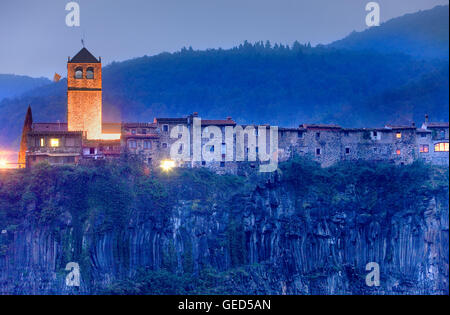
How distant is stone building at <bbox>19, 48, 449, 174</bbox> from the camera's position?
168 feet

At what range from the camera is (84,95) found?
2174 inches

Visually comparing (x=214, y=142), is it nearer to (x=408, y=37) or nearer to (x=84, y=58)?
(x=84, y=58)

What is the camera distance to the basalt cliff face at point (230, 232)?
153 ft

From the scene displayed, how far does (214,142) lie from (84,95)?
409 inches

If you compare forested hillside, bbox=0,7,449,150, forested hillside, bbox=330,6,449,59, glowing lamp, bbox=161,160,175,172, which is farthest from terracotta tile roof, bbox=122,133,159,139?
forested hillside, bbox=330,6,449,59

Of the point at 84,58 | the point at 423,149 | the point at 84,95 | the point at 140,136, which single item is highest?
the point at 84,58

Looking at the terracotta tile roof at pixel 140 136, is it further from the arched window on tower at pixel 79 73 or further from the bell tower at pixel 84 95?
the arched window on tower at pixel 79 73

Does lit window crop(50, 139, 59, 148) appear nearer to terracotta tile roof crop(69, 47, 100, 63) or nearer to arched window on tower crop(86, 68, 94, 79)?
arched window on tower crop(86, 68, 94, 79)

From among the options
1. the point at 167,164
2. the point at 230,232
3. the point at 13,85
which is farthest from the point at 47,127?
the point at 13,85

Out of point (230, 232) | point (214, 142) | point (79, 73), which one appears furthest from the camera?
point (79, 73)

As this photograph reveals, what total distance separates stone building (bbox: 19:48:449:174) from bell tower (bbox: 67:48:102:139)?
0.07 m

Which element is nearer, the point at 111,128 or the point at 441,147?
the point at 441,147

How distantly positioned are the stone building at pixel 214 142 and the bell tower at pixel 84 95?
0.23 feet

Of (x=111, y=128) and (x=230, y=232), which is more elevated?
(x=111, y=128)
